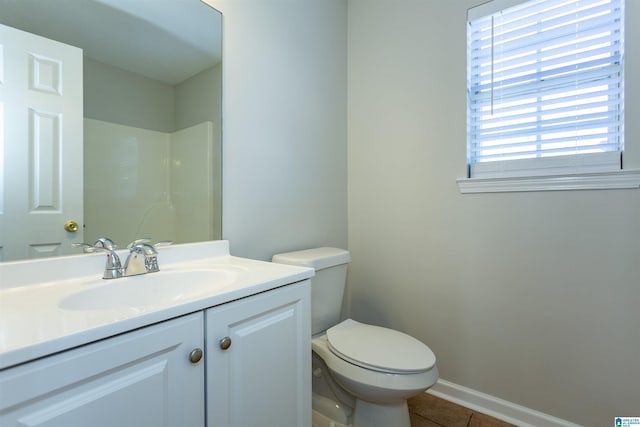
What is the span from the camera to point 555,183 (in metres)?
1.36

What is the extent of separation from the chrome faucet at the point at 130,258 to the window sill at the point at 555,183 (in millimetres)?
1426

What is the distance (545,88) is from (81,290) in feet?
6.40

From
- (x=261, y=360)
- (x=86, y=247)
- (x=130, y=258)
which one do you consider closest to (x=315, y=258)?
(x=261, y=360)

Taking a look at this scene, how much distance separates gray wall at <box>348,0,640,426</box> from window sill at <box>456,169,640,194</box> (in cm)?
3

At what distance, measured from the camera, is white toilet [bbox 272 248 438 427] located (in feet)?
3.70

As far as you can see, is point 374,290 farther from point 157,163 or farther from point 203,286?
point 157,163

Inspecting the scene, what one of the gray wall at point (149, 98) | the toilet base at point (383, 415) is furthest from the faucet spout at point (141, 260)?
the toilet base at point (383, 415)

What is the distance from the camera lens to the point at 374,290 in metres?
1.92

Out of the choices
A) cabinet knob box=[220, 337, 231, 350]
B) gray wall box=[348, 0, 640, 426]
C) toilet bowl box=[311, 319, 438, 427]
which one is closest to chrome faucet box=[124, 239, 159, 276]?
cabinet knob box=[220, 337, 231, 350]

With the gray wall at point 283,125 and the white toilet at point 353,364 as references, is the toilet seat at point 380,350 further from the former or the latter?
the gray wall at point 283,125

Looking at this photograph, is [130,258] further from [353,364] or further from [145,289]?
[353,364]

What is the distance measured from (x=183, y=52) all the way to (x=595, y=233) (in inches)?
72.8

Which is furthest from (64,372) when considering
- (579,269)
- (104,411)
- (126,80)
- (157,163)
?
(579,269)

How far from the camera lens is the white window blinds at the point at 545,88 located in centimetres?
129
